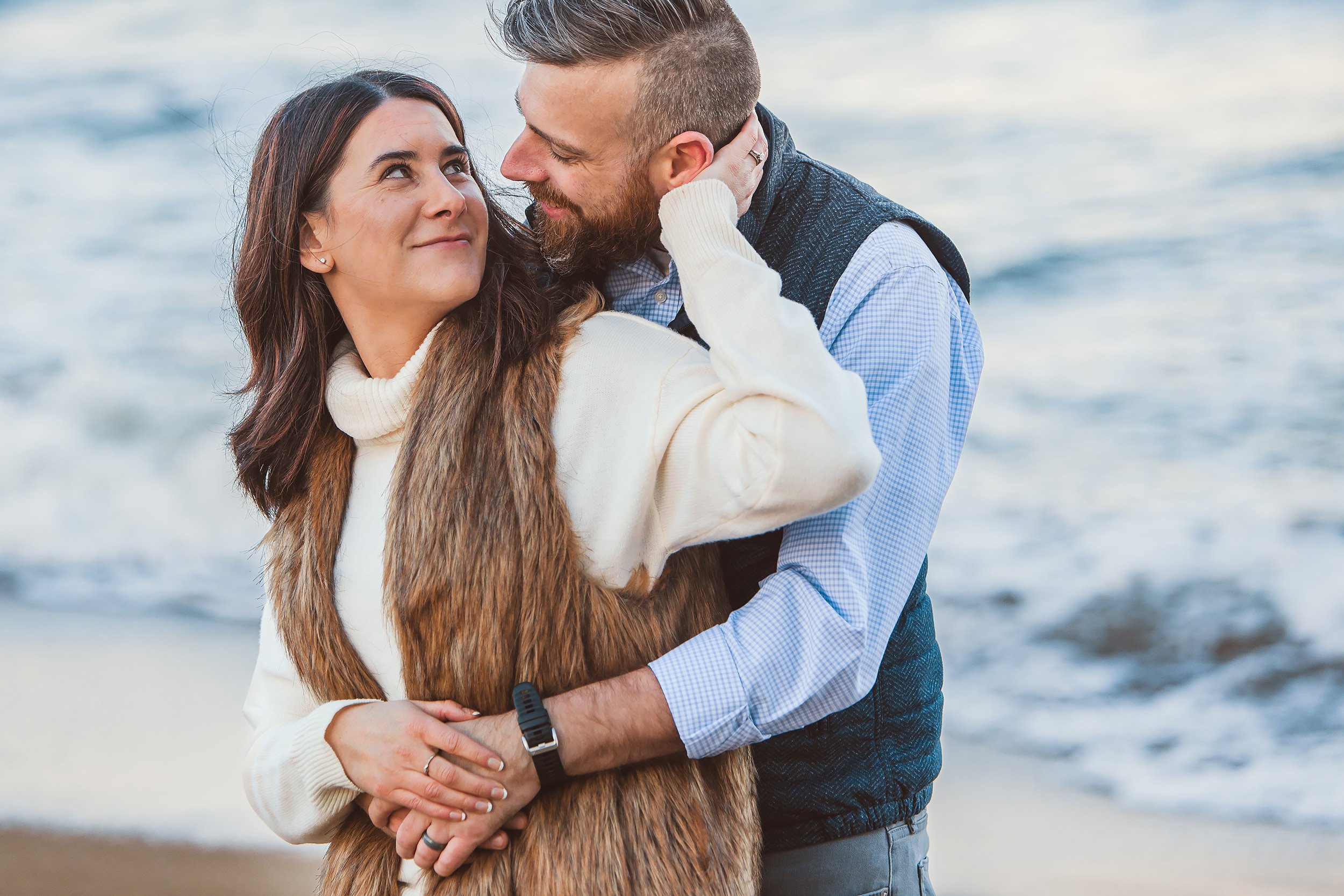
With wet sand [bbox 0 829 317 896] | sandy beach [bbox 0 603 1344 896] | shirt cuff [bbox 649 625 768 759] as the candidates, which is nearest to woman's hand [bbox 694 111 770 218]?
shirt cuff [bbox 649 625 768 759]

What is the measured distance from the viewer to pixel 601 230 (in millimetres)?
1741

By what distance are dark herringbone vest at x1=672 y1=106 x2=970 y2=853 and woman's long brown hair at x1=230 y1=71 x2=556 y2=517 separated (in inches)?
13.0

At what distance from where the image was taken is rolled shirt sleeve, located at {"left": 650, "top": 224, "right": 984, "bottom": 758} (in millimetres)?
1421

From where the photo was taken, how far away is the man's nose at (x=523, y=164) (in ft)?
5.88

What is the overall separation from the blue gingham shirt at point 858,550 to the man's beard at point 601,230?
0.32 m

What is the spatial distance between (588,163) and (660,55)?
0.61 ft

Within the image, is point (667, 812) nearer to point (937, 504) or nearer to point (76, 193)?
point (937, 504)

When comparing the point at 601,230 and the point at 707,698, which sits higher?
the point at 601,230

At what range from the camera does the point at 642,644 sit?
4.99 ft

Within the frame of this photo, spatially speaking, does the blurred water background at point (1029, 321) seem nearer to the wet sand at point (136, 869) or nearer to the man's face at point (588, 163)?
the wet sand at point (136, 869)

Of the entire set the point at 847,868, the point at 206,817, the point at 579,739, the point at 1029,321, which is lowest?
the point at 847,868

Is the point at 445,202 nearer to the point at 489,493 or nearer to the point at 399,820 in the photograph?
the point at 489,493

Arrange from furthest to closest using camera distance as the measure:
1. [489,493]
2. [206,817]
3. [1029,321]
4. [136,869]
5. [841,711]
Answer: [1029,321] → [206,817] → [136,869] → [841,711] → [489,493]

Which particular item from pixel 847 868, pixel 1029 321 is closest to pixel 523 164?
pixel 847 868
